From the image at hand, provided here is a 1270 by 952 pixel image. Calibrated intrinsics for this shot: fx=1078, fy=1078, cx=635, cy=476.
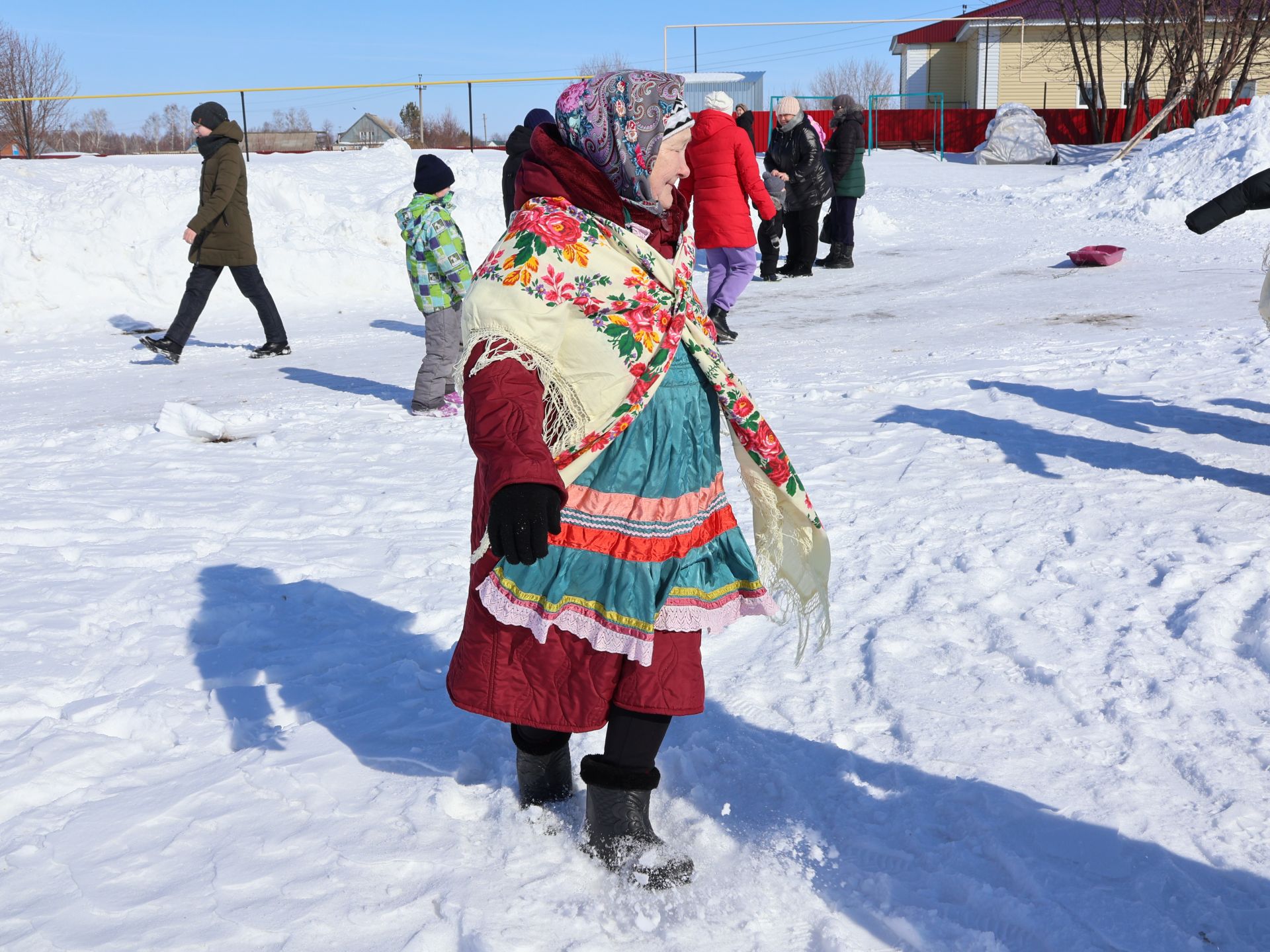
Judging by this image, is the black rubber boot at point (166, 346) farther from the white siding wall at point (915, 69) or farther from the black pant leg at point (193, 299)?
the white siding wall at point (915, 69)

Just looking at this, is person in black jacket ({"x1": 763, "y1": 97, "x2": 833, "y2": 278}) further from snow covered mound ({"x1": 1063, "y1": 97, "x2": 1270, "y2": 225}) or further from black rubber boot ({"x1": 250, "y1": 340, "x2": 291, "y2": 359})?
black rubber boot ({"x1": 250, "y1": 340, "x2": 291, "y2": 359})

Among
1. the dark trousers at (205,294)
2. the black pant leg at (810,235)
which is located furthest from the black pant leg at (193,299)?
the black pant leg at (810,235)

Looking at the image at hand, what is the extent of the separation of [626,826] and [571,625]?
47 cm

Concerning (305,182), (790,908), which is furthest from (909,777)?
(305,182)

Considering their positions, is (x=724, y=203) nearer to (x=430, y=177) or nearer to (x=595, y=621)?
(x=430, y=177)

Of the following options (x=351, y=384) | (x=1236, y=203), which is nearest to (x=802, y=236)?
(x=351, y=384)

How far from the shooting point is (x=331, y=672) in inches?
126

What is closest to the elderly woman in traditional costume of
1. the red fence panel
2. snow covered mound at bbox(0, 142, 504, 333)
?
snow covered mound at bbox(0, 142, 504, 333)

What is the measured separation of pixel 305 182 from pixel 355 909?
45.9 feet

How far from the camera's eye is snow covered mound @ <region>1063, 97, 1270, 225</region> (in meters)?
13.9

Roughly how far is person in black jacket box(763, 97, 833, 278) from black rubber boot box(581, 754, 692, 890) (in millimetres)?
9646

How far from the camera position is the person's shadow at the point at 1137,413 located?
5148mm

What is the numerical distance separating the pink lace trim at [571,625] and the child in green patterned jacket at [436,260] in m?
4.03

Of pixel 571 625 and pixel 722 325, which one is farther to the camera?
pixel 722 325
